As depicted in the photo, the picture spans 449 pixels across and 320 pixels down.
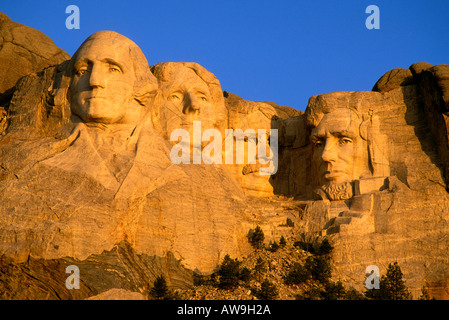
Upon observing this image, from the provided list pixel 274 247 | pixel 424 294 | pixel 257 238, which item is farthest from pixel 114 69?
pixel 424 294

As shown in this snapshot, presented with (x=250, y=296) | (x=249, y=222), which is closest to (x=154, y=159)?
(x=249, y=222)

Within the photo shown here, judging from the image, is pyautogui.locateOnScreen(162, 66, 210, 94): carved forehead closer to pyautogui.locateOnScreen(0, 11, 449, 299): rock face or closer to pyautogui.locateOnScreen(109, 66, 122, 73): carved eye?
pyautogui.locateOnScreen(0, 11, 449, 299): rock face

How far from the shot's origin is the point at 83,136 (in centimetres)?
2341

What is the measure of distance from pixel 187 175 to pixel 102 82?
3.22 m

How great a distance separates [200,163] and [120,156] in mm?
2618

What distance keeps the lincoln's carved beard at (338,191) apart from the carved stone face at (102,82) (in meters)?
6.04

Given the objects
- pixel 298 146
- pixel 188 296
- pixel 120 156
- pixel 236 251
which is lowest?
pixel 188 296

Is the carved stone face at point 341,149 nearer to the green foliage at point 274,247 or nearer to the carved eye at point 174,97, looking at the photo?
the green foliage at point 274,247

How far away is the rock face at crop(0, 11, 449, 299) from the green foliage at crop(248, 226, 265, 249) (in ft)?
1.06

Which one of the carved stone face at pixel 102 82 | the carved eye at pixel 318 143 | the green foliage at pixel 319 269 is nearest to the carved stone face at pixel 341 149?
the carved eye at pixel 318 143

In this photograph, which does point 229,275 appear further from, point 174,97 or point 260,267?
point 174,97

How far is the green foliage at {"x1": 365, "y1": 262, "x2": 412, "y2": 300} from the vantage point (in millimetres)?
21375

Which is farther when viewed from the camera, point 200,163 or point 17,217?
point 200,163

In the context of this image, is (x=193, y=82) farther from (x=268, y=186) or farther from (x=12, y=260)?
(x=12, y=260)
